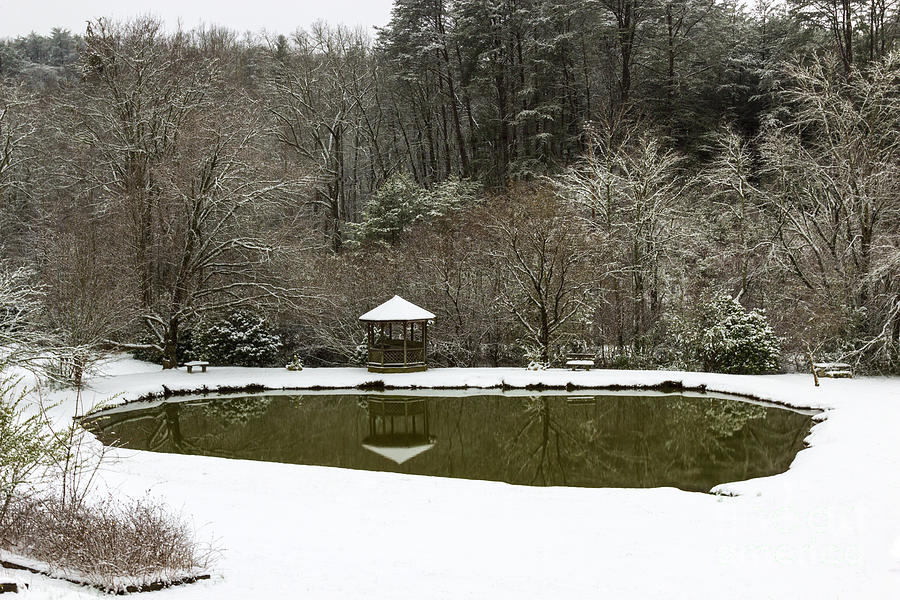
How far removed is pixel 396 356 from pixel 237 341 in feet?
18.9

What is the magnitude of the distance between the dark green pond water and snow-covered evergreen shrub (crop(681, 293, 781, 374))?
2857mm

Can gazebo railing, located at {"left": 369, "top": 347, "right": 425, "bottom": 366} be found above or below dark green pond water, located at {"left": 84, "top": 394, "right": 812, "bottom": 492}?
above

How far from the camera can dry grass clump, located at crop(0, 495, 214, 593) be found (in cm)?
552

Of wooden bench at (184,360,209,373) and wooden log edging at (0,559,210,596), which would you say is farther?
wooden bench at (184,360,209,373)

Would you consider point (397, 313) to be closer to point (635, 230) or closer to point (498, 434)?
point (498, 434)

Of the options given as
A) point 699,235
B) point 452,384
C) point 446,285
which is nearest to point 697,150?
point 699,235

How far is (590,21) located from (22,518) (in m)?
33.2

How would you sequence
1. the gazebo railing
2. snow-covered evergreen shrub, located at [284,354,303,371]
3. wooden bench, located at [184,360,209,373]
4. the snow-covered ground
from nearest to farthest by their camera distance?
1. the snow-covered ground
2. wooden bench, located at [184,360,209,373]
3. the gazebo railing
4. snow-covered evergreen shrub, located at [284,354,303,371]

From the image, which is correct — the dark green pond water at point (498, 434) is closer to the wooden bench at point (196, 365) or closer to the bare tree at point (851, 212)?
the wooden bench at point (196, 365)

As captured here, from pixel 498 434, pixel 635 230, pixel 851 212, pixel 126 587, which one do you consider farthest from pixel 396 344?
pixel 126 587

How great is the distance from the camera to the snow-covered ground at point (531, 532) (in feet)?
18.7

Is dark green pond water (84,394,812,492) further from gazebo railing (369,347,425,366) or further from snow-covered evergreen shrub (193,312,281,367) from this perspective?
snow-covered evergreen shrub (193,312,281,367)

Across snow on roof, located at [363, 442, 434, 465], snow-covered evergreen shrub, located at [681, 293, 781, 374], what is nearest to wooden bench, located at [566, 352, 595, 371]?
snow-covered evergreen shrub, located at [681, 293, 781, 374]

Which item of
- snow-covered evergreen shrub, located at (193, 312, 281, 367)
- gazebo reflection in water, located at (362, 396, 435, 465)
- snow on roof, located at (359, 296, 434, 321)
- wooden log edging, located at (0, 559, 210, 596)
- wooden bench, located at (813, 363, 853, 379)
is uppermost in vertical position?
snow on roof, located at (359, 296, 434, 321)
